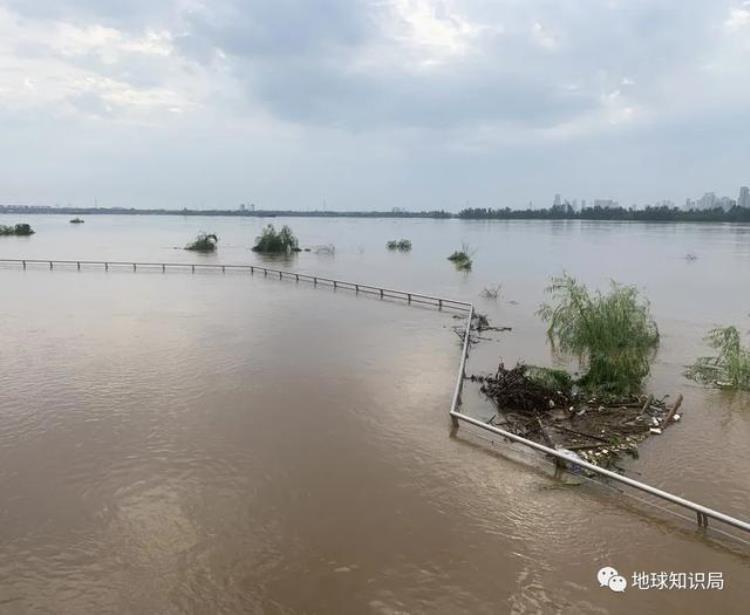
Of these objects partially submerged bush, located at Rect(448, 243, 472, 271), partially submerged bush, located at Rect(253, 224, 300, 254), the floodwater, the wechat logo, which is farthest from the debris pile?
partially submerged bush, located at Rect(253, 224, 300, 254)

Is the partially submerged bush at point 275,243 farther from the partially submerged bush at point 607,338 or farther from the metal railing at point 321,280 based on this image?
the partially submerged bush at point 607,338

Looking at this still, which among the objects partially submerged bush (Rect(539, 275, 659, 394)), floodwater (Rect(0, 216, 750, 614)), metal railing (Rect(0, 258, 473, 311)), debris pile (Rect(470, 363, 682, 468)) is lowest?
floodwater (Rect(0, 216, 750, 614))

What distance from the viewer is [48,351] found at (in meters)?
17.9

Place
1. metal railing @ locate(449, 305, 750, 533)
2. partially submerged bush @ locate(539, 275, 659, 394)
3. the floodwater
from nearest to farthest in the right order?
the floodwater, metal railing @ locate(449, 305, 750, 533), partially submerged bush @ locate(539, 275, 659, 394)

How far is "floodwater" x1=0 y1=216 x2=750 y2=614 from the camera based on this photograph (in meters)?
6.91

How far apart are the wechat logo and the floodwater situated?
0.34ft

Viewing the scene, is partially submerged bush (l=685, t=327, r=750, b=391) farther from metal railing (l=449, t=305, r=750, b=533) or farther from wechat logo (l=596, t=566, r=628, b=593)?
wechat logo (l=596, t=566, r=628, b=593)

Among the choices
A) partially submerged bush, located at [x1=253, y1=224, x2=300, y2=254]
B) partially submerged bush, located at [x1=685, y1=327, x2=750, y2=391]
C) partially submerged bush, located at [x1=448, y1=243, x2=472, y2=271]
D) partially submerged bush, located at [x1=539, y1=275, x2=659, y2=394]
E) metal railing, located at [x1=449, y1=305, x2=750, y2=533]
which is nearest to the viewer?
metal railing, located at [x1=449, y1=305, x2=750, y2=533]

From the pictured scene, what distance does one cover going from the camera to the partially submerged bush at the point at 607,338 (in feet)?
47.2

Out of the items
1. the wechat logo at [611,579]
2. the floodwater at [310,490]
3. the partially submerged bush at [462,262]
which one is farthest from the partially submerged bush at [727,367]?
the partially submerged bush at [462,262]

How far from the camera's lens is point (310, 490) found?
9258 mm

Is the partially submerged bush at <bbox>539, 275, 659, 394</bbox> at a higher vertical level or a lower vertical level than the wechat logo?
higher

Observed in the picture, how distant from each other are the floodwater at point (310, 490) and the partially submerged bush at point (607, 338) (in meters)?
1.36

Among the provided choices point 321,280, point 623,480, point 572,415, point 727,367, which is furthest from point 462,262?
point 623,480
